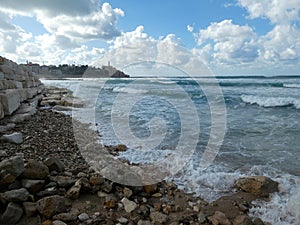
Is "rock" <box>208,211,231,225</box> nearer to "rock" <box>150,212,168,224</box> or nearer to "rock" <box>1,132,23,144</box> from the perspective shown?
"rock" <box>150,212,168,224</box>

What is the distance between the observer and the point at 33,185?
2.88m

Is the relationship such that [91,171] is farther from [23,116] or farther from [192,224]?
[23,116]

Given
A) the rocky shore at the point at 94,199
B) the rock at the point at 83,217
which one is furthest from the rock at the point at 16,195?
the rock at the point at 83,217

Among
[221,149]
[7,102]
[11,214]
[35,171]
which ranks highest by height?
[7,102]

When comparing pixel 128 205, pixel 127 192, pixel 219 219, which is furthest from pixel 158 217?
pixel 219 219

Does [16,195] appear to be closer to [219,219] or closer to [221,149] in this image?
[219,219]

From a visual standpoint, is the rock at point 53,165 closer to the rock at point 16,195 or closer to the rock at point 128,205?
the rock at point 16,195

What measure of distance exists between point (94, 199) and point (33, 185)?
75 centimetres

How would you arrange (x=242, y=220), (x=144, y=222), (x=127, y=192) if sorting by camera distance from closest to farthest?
A: 1. (x=144, y=222)
2. (x=242, y=220)
3. (x=127, y=192)

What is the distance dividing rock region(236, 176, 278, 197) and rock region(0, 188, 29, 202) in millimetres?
3024

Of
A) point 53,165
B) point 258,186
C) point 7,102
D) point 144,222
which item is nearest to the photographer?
point 144,222

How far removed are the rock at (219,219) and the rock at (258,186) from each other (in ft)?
3.02

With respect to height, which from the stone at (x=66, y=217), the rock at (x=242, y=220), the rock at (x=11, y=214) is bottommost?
the rock at (x=242, y=220)

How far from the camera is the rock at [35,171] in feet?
9.85
